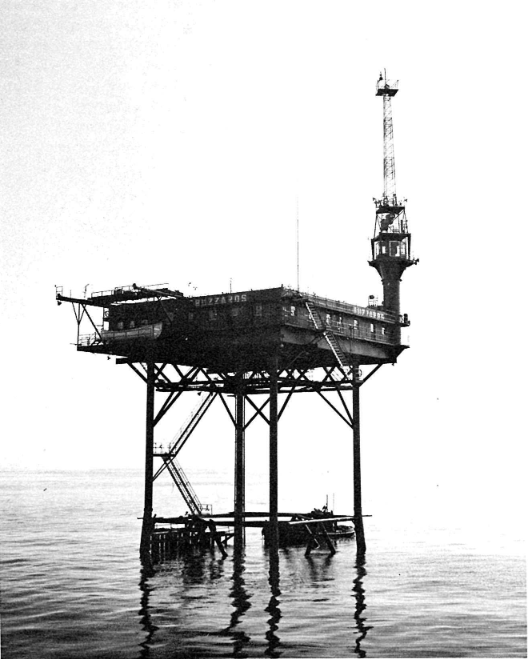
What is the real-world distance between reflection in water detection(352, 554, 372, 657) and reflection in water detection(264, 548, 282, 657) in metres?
3.40

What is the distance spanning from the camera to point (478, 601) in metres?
53.5

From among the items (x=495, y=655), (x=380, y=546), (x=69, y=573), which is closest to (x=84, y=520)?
(x=380, y=546)

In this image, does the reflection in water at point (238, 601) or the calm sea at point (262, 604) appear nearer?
the reflection in water at point (238, 601)

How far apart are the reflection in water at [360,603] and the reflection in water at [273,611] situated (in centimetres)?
340

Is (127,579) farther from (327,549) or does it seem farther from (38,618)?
(327,549)

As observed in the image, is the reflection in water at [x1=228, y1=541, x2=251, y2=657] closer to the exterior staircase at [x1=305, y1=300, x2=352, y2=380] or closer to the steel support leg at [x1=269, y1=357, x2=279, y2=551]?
the steel support leg at [x1=269, y1=357, x2=279, y2=551]

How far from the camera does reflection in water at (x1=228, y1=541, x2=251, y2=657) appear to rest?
40188 millimetres

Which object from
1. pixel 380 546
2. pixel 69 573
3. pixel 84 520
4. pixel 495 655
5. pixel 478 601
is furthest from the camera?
pixel 84 520

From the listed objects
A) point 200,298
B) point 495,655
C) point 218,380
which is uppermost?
point 200,298

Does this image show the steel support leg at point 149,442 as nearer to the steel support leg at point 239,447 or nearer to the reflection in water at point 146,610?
the reflection in water at point 146,610

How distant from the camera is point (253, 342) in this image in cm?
5794

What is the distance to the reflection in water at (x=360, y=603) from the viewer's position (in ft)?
134

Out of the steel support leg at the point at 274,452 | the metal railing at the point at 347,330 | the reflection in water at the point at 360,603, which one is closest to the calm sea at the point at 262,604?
the reflection in water at the point at 360,603

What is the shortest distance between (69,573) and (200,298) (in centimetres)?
2145
